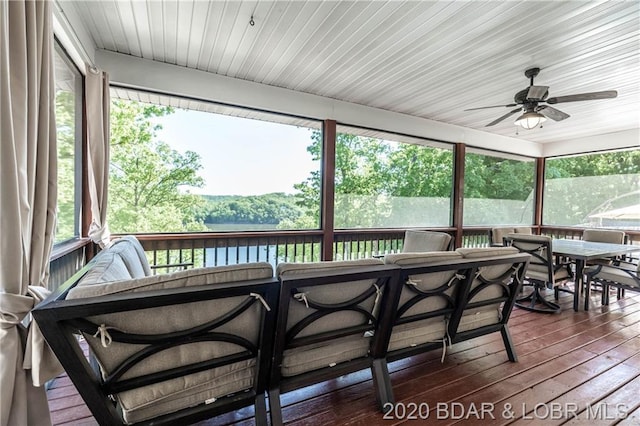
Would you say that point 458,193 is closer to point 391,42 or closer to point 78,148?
point 391,42

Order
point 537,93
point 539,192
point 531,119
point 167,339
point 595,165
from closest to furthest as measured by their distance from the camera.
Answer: point 167,339
point 537,93
point 531,119
point 595,165
point 539,192

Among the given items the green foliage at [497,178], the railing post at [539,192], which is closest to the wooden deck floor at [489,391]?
the green foliage at [497,178]

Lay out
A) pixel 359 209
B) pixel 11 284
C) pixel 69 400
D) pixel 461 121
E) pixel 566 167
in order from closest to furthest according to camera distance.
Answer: pixel 11 284, pixel 69 400, pixel 359 209, pixel 461 121, pixel 566 167

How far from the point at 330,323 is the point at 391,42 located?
100 inches

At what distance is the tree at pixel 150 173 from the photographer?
369 cm

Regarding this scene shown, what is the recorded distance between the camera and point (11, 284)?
115 cm

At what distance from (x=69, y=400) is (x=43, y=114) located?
1.70 meters

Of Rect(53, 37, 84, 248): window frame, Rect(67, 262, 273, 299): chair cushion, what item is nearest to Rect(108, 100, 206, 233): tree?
Rect(53, 37, 84, 248): window frame

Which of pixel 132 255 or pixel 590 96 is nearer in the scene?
pixel 132 255

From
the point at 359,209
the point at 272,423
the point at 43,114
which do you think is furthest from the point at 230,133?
the point at 272,423

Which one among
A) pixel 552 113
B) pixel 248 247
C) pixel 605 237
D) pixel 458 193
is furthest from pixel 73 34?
pixel 605 237

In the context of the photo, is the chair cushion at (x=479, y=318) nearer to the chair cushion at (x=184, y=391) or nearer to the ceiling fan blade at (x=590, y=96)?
the chair cushion at (x=184, y=391)

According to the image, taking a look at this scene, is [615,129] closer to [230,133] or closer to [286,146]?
[286,146]

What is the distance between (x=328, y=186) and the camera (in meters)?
4.28
